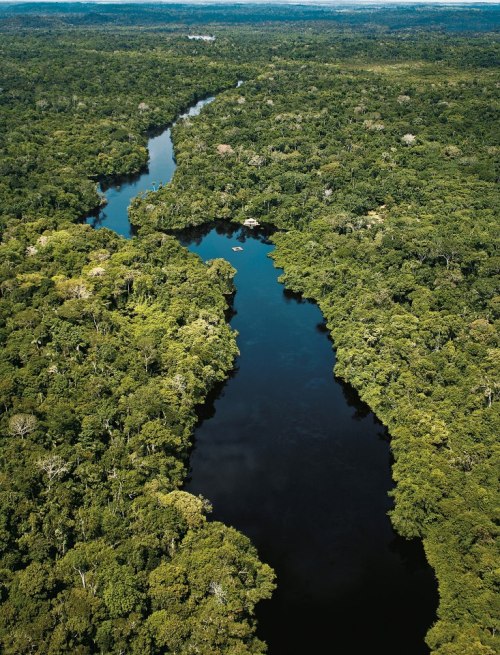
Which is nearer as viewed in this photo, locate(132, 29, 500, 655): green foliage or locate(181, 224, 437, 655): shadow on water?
locate(181, 224, 437, 655): shadow on water

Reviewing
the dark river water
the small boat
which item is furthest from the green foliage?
the dark river water

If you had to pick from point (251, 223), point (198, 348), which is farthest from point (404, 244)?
point (198, 348)

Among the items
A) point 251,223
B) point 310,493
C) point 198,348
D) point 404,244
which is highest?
point 404,244

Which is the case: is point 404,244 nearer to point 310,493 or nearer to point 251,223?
point 251,223

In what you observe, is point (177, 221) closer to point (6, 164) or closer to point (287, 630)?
point (6, 164)

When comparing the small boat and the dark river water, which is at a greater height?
the small boat

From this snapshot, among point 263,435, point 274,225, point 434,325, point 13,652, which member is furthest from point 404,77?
point 13,652

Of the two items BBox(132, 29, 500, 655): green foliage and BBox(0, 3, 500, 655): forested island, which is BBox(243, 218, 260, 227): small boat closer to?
BBox(0, 3, 500, 655): forested island
